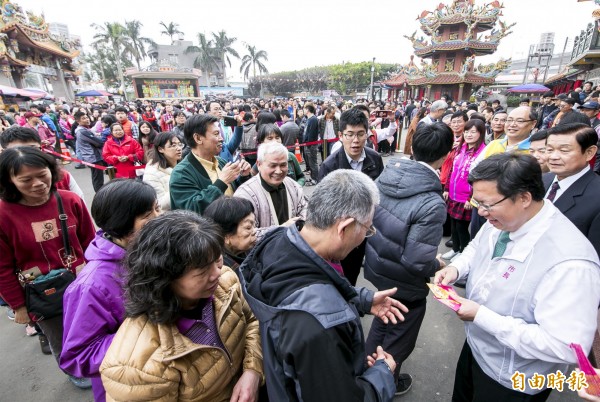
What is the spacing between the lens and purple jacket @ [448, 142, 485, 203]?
3732mm

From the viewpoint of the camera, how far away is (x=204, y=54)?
47844mm

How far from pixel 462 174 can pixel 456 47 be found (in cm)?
2599

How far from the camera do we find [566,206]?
2.27 meters

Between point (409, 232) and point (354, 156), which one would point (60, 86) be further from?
point (409, 232)

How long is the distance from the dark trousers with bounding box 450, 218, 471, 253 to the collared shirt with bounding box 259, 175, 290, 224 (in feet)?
8.82

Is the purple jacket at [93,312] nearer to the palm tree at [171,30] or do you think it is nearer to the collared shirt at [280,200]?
the collared shirt at [280,200]

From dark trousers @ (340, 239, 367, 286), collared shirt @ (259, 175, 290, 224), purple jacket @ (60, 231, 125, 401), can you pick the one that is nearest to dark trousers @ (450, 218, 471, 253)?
dark trousers @ (340, 239, 367, 286)

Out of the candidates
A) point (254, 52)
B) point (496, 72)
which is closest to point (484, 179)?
point (496, 72)

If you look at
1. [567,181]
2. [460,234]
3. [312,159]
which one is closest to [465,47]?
[312,159]

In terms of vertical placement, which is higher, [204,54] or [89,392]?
[204,54]

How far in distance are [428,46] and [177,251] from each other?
30.1 meters

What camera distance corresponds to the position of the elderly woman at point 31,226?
195cm

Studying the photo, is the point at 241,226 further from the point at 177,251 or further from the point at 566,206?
the point at 566,206

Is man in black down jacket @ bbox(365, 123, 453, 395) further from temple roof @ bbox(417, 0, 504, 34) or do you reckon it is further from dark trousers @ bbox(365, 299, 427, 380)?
temple roof @ bbox(417, 0, 504, 34)
